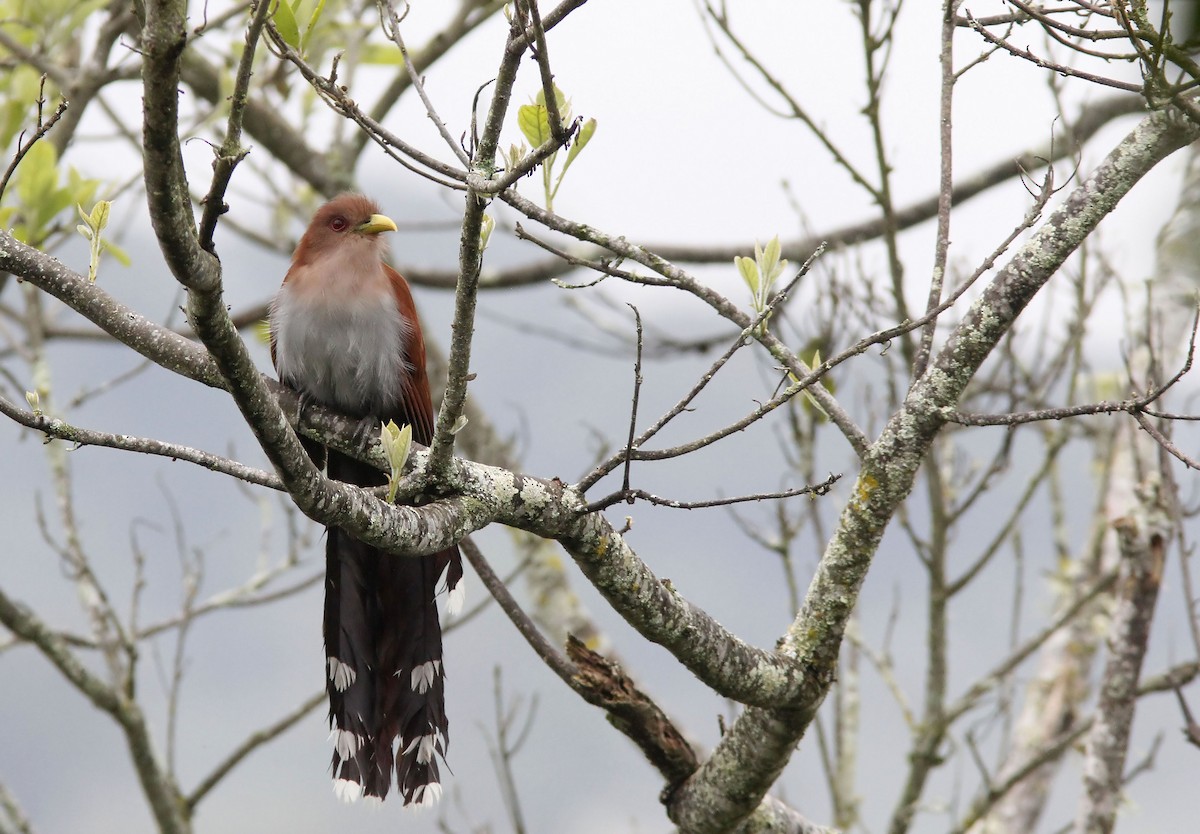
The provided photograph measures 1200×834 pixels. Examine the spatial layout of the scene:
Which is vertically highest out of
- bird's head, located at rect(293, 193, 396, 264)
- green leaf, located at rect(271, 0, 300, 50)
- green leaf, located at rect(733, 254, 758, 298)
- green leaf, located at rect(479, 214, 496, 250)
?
bird's head, located at rect(293, 193, 396, 264)

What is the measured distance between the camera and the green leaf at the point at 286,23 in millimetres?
2080

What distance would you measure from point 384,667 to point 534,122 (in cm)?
182

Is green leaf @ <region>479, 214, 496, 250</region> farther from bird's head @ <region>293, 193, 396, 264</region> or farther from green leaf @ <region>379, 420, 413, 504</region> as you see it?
bird's head @ <region>293, 193, 396, 264</region>

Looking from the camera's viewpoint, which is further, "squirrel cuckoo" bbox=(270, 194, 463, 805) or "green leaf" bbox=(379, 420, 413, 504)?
"squirrel cuckoo" bbox=(270, 194, 463, 805)

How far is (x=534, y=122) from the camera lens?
236 centimetres

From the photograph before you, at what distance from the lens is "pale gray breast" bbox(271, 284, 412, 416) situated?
144 inches

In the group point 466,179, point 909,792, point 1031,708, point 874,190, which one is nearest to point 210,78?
point 874,190

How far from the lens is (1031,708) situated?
6523mm

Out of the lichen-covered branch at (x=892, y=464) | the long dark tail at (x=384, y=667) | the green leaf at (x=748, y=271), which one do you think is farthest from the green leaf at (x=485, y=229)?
the long dark tail at (x=384, y=667)

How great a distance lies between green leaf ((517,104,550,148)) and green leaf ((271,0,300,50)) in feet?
1.59

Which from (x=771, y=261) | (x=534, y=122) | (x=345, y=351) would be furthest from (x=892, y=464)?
(x=345, y=351)

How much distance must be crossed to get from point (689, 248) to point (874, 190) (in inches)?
95.6

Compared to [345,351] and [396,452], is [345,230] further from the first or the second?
[396,452]

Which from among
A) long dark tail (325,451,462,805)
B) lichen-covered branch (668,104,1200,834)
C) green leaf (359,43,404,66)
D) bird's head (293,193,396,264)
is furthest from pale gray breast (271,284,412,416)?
green leaf (359,43,404,66)
